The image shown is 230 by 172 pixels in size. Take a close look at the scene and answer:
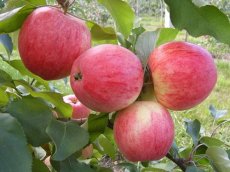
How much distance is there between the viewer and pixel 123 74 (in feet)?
1.98

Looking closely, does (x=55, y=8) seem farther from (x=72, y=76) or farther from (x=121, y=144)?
(x=121, y=144)

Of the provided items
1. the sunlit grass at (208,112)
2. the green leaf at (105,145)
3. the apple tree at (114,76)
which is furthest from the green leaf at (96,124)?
the sunlit grass at (208,112)

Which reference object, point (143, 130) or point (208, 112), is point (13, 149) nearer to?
point (143, 130)

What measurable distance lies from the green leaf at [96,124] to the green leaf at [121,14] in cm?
16

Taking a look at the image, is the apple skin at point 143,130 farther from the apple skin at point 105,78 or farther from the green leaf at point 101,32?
the green leaf at point 101,32

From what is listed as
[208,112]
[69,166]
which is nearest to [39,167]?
[69,166]

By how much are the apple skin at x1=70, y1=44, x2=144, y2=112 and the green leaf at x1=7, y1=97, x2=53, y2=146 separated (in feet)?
0.23

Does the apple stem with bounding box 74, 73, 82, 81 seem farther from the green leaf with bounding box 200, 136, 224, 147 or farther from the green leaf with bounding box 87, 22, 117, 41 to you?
the green leaf with bounding box 200, 136, 224, 147

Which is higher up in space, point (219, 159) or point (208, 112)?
point (219, 159)

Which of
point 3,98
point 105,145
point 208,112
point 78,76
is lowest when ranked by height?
point 208,112

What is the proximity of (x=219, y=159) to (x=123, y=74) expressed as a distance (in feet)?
0.79

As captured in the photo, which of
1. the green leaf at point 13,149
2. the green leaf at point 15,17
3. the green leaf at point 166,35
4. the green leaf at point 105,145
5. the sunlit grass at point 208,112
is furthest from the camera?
the sunlit grass at point 208,112

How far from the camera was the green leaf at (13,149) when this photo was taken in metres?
0.53

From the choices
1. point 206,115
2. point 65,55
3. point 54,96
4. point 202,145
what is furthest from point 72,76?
point 206,115
